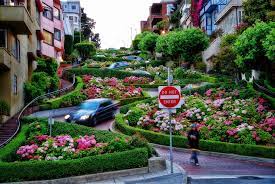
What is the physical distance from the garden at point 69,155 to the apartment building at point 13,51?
7.22 metres

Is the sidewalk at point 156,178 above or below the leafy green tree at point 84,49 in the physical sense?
below

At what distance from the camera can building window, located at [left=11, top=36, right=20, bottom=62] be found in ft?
101

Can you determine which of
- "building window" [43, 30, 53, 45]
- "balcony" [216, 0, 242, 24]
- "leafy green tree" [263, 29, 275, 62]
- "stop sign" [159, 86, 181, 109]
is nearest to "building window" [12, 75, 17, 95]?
"leafy green tree" [263, 29, 275, 62]

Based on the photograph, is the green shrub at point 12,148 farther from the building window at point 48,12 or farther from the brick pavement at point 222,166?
the building window at point 48,12

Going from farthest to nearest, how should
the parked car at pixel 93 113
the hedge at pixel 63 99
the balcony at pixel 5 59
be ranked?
1. the hedge at pixel 63 99
2. the parked car at pixel 93 113
3. the balcony at pixel 5 59

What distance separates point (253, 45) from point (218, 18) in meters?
30.0

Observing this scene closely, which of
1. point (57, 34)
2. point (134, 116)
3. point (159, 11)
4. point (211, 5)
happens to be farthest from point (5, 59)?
point (159, 11)

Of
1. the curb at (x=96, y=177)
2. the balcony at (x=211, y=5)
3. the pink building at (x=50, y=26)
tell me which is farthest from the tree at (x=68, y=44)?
the curb at (x=96, y=177)

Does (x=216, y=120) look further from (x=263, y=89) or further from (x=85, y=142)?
(x=263, y=89)

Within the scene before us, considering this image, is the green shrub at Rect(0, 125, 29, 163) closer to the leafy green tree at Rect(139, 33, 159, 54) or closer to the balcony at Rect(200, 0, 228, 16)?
the balcony at Rect(200, 0, 228, 16)

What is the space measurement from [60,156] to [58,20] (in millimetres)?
52629

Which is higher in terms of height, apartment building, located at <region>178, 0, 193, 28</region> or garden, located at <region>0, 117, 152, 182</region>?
apartment building, located at <region>178, 0, 193, 28</region>

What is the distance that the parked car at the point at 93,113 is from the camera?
29.3 meters

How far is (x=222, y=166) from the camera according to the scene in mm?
19109
